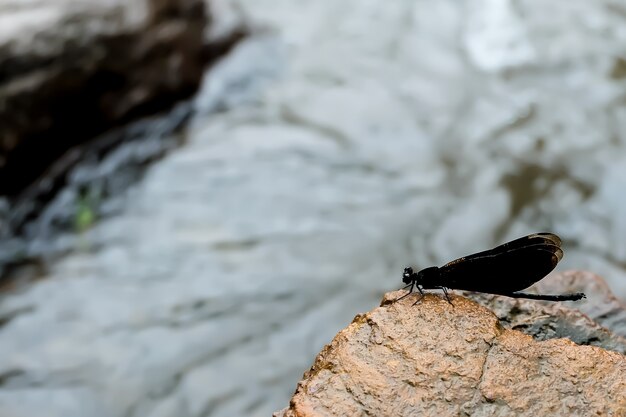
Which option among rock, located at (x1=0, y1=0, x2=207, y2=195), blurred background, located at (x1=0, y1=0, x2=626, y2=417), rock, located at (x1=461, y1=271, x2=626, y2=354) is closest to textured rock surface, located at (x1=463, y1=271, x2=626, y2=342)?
rock, located at (x1=461, y1=271, x2=626, y2=354)

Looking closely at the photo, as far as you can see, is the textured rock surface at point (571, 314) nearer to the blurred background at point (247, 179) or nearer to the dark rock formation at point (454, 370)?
the dark rock formation at point (454, 370)

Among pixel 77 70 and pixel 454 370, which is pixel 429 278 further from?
pixel 77 70

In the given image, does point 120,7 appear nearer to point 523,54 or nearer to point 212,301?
point 212,301

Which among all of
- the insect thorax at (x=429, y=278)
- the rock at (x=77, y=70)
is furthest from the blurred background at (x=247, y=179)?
the insect thorax at (x=429, y=278)

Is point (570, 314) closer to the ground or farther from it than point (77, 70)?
closer to the ground

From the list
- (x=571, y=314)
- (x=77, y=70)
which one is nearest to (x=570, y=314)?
(x=571, y=314)

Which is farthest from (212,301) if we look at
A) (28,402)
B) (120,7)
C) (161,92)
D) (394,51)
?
(394,51)
